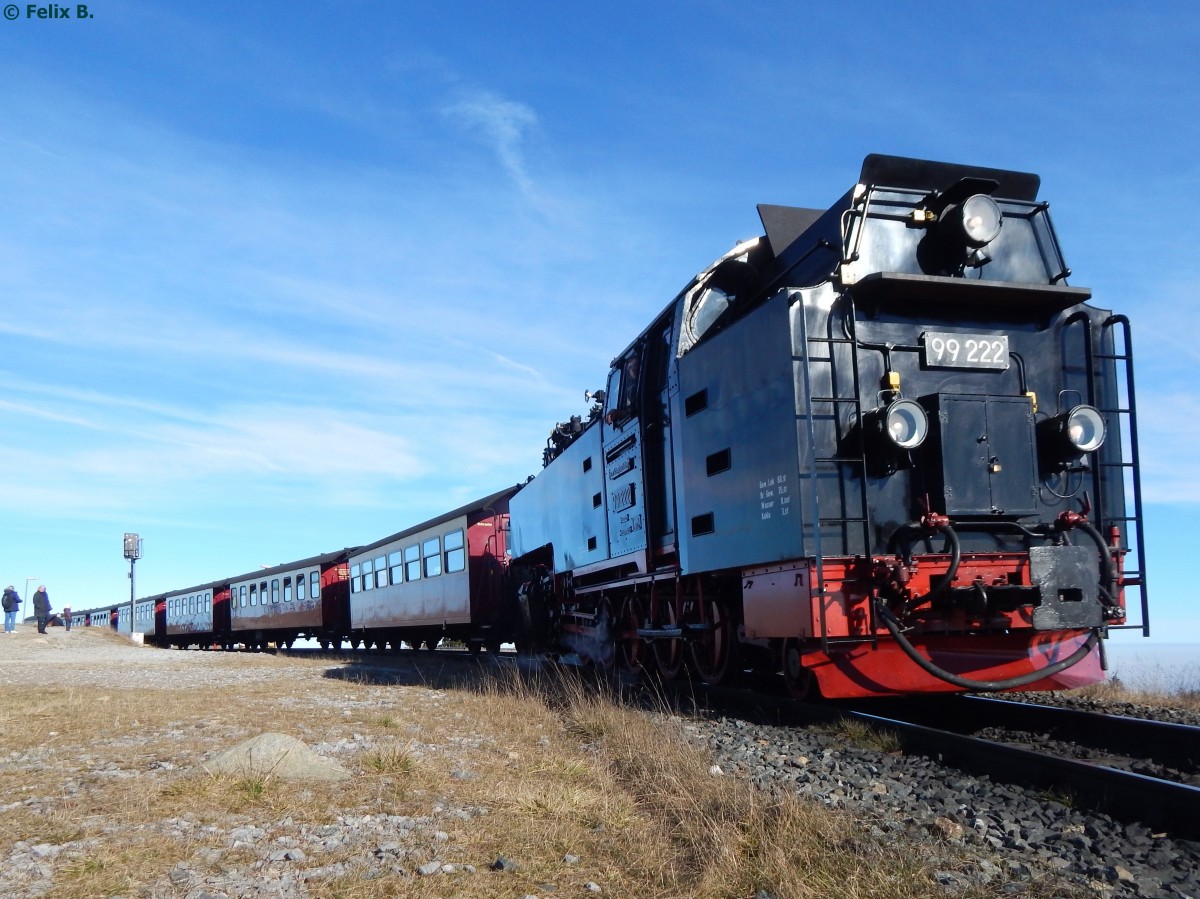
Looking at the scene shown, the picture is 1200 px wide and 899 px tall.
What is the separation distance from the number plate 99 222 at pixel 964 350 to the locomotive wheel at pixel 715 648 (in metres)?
2.76

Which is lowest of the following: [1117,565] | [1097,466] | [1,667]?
[1,667]

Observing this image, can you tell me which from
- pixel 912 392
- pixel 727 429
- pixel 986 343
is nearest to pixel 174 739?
pixel 727 429

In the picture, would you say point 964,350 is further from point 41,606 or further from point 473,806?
point 41,606

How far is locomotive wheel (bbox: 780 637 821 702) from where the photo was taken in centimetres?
724

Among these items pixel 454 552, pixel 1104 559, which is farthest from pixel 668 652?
pixel 454 552

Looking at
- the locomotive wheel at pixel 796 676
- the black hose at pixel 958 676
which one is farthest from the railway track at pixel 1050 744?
the black hose at pixel 958 676

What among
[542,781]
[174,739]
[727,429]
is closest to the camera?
[542,781]

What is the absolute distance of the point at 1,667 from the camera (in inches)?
625

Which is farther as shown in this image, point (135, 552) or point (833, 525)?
point (135, 552)

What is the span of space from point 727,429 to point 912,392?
1.44m

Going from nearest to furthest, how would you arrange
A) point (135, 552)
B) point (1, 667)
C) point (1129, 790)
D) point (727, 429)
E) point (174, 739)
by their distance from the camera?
point (1129, 790) < point (174, 739) < point (727, 429) < point (1, 667) < point (135, 552)

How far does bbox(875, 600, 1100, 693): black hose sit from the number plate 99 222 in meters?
1.79

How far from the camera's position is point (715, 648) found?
8.51 metres

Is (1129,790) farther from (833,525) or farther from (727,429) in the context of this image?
(727,429)
